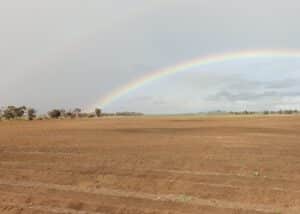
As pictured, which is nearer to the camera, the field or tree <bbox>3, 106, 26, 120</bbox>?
the field

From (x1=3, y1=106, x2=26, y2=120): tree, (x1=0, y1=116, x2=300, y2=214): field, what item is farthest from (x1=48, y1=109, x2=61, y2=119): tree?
(x1=0, y1=116, x2=300, y2=214): field

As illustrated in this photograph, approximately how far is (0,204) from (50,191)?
1.47 meters

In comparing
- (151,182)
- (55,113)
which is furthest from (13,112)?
(151,182)

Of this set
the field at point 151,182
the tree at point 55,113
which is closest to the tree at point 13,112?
the tree at point 55,113

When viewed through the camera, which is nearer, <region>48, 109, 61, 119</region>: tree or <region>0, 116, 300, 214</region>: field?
<region>0, 116, 300, 214</region>: field

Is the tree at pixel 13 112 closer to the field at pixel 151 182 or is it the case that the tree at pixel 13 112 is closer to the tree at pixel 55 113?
the tree at pixel 55 113

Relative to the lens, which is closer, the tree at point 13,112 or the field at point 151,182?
the field at point 151,182

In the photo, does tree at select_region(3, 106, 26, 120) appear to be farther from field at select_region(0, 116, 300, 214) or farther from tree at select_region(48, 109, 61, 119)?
field at select_region(0, 116, 300, 214)

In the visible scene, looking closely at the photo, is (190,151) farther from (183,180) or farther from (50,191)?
(50,191)

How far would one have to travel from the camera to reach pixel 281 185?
35.1 feet

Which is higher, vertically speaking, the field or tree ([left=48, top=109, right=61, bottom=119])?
tree ([left=48, top=109, right=61, bottom=119])

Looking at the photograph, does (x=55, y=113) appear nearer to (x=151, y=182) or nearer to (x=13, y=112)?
(x=13, y=112)

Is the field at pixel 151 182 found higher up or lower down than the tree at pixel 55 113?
lower down

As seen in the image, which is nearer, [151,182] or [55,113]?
[151,182]
